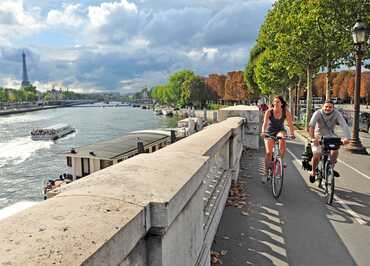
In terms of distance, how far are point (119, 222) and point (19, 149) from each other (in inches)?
2307

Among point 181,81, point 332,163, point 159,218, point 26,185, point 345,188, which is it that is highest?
point 181,81

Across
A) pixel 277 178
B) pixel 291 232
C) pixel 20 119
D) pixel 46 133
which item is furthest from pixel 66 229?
pixel 20 119

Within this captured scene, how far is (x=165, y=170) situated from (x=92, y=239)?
3.98 feet

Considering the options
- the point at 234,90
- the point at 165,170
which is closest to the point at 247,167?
the point at 165,170

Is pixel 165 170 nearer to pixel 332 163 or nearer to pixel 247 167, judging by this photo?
pixel 332 163

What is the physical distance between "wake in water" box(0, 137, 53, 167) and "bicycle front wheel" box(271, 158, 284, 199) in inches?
1724

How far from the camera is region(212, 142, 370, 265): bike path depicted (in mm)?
4180

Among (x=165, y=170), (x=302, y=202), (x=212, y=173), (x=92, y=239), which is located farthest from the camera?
(x=302, y=202)

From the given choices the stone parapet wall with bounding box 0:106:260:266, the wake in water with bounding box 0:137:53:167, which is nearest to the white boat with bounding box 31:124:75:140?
the wake in water with bounding box 0:137:53:167

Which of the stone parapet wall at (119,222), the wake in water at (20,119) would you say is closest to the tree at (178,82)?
the wake in water at (20,119)

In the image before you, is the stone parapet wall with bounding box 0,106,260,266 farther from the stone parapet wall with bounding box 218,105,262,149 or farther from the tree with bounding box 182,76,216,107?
the tree with bounding box 182,76,216,107

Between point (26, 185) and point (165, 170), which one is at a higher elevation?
point (165, 170)

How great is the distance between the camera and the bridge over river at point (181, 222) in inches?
56.7

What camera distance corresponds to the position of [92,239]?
1.42m
